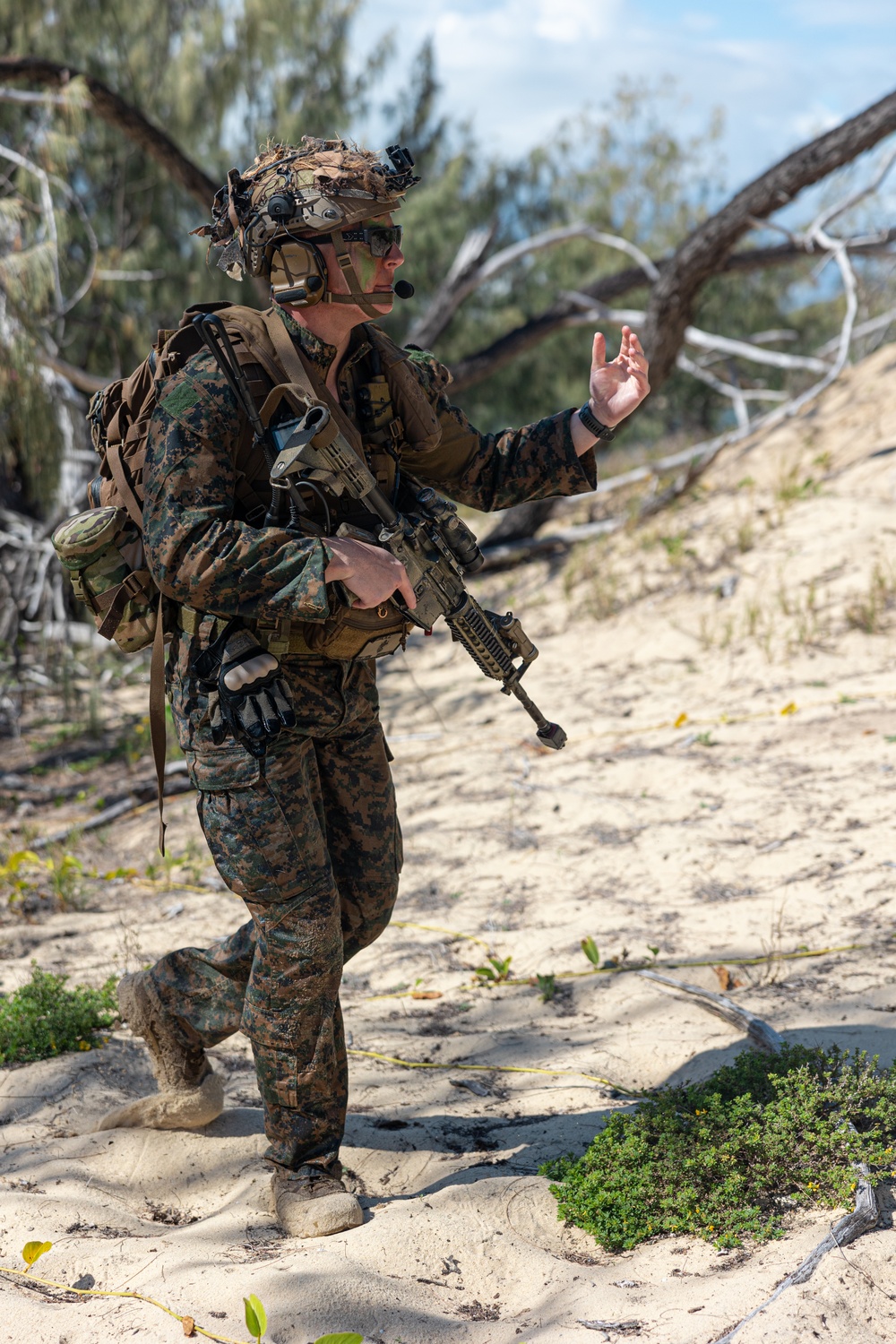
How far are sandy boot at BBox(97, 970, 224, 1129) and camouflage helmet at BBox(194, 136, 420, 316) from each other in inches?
71.0

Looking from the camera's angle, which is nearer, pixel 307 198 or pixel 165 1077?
pixel 307 198

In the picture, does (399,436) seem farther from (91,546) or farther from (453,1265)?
(453,1265)

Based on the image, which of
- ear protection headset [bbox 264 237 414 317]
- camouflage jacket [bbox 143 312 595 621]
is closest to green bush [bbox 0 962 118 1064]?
camouflage jacket [bbox 143 312 595 621]

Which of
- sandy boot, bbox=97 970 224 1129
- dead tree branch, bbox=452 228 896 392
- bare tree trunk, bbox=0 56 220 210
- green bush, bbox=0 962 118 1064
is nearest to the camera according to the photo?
sandy boot, bbox=97 970 224 1129

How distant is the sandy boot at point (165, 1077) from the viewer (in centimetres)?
297

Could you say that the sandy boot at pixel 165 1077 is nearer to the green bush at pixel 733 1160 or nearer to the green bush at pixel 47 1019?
the green bush at pixel 47 1019

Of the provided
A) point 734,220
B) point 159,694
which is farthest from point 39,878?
point 734,220

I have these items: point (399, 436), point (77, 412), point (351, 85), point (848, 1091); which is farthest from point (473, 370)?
point (848, 1091)

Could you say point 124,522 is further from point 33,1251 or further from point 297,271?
point 33,1251

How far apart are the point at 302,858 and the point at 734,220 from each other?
733cm

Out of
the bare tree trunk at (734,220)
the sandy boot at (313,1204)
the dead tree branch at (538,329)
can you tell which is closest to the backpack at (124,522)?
the sandy boot at (313,1204)

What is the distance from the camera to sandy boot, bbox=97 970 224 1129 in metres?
2.97

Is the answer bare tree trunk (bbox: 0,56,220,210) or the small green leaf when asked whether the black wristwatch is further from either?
bare tree trunk (bbox: 0,56,220,210)

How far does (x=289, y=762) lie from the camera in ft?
8.23
